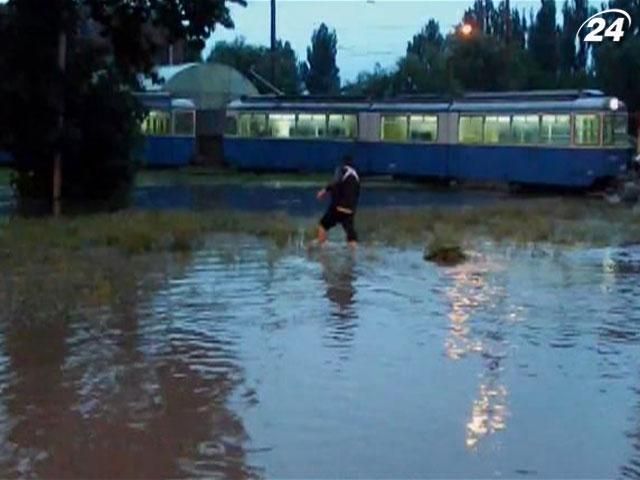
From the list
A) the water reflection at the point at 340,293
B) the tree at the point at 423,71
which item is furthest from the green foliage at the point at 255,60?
the water reflection at the point at 340,293

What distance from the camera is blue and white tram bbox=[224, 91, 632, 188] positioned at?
45.4m

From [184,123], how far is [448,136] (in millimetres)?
16400

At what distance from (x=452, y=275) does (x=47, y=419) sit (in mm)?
10547

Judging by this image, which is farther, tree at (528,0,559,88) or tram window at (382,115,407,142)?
tree at (528,0,559,88)

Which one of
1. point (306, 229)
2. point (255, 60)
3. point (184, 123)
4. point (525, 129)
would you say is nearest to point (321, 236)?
point (306, 229)

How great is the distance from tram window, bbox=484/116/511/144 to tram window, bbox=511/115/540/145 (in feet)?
0.91

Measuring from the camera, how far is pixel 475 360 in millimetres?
12914

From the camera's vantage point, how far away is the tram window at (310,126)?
195 feet

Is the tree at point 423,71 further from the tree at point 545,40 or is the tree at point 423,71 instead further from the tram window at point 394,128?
the tram window at point 394,128

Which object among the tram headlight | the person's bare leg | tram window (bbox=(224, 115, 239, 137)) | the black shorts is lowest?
the person's bare leg

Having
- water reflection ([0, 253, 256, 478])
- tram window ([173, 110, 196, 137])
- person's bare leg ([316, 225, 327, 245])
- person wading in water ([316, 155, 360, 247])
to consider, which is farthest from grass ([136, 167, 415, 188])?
water reflection ([0, 253, 256, 478])

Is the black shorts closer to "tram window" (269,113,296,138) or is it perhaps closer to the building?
"tram window" (269,113,296,138)

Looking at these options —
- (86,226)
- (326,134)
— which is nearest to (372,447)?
(86,226)

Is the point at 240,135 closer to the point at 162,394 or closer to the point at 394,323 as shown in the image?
the point at 394,323
